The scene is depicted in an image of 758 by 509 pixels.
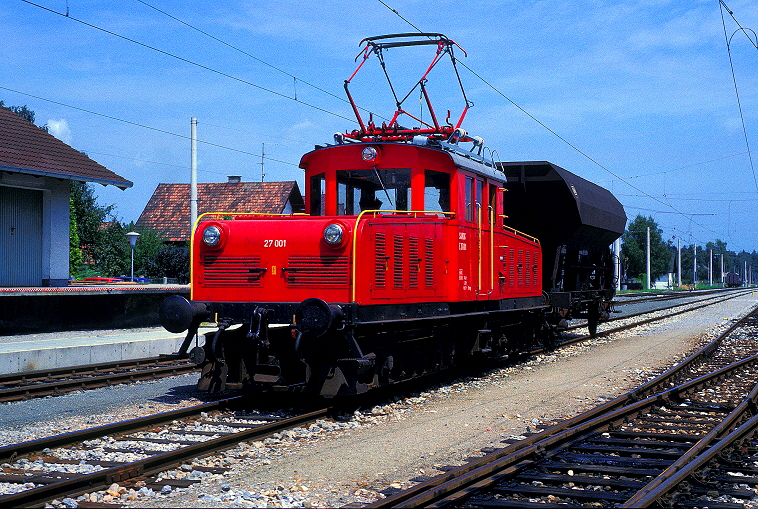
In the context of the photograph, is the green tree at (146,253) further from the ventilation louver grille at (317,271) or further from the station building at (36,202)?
the ventilation louver grille at (317,271)

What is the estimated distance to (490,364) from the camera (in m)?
14.5

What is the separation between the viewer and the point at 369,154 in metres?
10.3

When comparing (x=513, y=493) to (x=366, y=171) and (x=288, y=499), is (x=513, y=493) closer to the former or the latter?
(x=288, y=499)

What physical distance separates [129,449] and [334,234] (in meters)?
3.19

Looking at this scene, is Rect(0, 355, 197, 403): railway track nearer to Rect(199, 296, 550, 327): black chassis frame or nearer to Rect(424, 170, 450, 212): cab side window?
Rect(199, 296, 550, 327): black chassis frame

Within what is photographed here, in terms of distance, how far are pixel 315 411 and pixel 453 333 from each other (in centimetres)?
315

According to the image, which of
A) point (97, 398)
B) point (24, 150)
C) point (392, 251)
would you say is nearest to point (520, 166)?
point (392, 251)

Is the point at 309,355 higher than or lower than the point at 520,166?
lower

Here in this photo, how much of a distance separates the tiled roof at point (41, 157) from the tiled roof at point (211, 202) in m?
19.9

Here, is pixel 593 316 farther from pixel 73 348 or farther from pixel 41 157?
pixel 41 157

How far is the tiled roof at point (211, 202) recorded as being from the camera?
4538cm

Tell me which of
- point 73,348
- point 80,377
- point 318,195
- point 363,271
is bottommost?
point 80,377

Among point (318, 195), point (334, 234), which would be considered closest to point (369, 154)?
point (318, 195)

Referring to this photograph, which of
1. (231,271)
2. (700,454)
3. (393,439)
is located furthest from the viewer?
(231,271)
